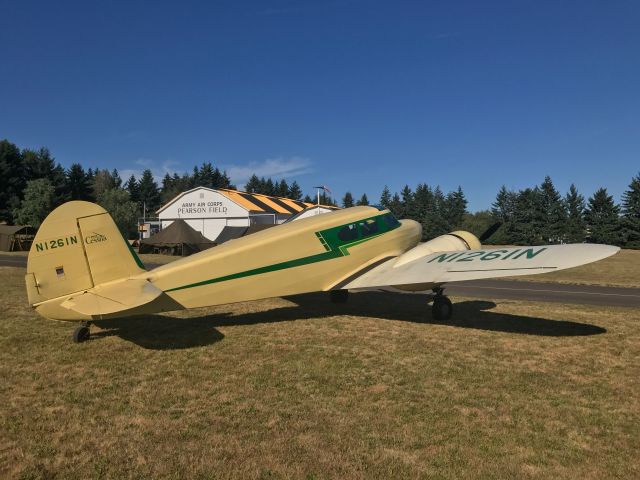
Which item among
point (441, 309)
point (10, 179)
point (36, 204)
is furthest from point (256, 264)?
→ point (10, 179)

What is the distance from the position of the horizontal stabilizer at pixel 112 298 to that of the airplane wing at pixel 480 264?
17.4ft

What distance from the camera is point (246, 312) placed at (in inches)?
471

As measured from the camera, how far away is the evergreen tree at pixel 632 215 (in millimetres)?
67381

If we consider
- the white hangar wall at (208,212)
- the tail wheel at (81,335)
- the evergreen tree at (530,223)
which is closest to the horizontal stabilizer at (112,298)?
the tail wheel at (81,335)

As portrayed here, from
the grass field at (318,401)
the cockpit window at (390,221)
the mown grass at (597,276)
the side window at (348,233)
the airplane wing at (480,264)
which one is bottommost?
the grass field at (318,401)

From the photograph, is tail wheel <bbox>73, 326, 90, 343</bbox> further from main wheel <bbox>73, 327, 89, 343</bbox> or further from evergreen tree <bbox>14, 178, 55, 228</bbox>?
evergreen tree <bbox>14, 178, 55, 228</bbox>

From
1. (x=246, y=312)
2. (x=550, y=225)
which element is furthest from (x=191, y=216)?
(x=550, y=225)

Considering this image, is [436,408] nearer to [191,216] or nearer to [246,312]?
[246,312]

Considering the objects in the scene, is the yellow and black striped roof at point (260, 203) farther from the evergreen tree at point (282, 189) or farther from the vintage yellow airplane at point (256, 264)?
the evergreen tree at point (282, 189)

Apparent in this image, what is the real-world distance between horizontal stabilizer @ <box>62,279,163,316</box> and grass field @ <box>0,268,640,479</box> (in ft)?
→ 3.22

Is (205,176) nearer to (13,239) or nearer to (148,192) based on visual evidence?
(148,192)

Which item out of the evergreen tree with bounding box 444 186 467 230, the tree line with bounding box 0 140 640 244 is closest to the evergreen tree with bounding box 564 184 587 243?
the tree line with bounding box 0 140 640 244

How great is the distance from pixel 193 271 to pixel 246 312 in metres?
3.27

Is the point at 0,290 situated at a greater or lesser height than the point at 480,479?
greater
